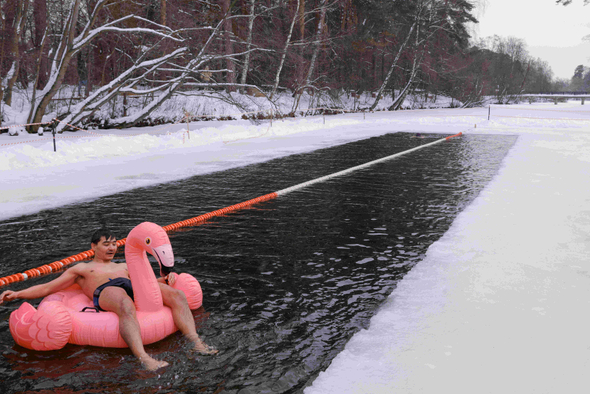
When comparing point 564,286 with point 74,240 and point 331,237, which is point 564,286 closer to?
point 331,237

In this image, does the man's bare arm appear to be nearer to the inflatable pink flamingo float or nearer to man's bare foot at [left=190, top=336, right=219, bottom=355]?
the inflatable pink flamingo float

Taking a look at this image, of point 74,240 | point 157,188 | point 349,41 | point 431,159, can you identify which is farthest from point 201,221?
point 349,41

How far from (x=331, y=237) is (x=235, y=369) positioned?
136 inches

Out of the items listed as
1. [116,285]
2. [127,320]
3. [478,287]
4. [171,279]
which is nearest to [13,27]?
[116,285]

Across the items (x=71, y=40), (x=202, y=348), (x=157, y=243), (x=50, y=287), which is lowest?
(x=202, y=348)

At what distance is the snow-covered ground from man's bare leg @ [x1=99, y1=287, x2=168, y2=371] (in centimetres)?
111

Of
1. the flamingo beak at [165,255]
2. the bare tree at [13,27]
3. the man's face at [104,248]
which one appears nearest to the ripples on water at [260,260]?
the flamingo beak at [165,255]

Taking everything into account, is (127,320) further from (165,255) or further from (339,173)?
(339,173)

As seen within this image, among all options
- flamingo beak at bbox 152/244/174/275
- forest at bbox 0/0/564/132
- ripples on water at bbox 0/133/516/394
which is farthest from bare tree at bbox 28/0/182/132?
flamingo beak at bbox 152/244/174/275

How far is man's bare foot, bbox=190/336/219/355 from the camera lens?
148 inches

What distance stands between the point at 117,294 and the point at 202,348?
741mm

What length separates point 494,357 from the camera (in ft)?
12.1

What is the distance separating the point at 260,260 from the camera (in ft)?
19.4

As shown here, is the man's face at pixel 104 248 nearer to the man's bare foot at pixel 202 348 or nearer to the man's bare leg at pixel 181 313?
the man's bare leg at pixel 181 313
